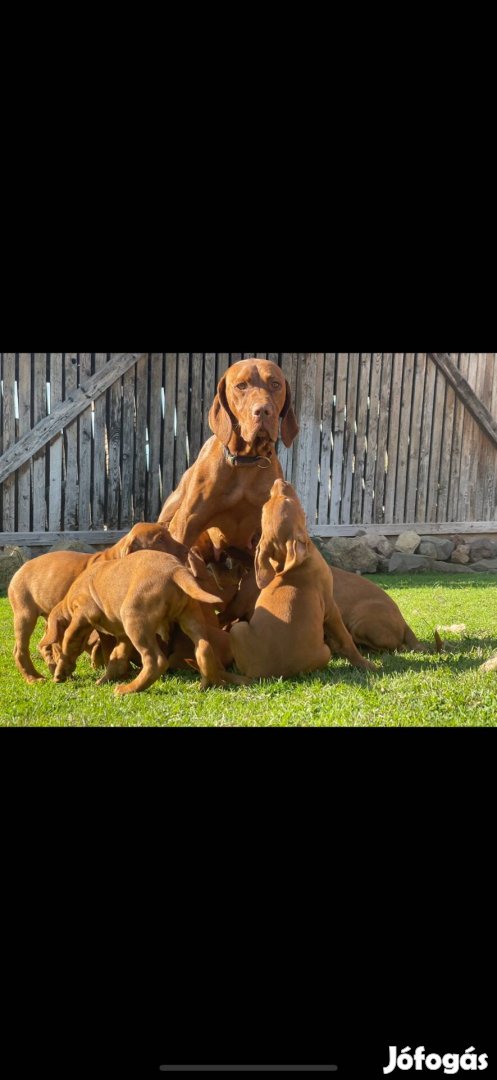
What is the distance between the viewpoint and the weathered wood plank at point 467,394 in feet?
31.7

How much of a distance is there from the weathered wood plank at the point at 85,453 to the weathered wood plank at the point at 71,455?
0.14ft

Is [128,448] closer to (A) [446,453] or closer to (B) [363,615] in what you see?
(A) [446,453]

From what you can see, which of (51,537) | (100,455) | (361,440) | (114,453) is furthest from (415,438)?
(51,537)

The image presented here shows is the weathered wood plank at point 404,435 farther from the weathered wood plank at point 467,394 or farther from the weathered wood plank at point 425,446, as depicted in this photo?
the weathered wood plank at point 467,394

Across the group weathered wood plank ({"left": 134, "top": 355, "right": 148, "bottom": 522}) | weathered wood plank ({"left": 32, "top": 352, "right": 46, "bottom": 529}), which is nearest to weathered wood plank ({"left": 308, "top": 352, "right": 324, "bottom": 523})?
weathered wood plank ({"left": 134, "top": 355, "right": 148, "bottom": 522})

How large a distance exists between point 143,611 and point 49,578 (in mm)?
982

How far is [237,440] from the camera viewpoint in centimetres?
492

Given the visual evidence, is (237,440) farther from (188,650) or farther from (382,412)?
(382,412)

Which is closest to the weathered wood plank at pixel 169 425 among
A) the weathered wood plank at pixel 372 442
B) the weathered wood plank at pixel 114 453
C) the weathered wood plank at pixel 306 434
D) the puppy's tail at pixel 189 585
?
the weathered wood plank at pixel 114 453

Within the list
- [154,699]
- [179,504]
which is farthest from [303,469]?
[154,699]

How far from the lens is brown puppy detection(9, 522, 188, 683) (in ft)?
15.5

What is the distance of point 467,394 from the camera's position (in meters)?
10.1

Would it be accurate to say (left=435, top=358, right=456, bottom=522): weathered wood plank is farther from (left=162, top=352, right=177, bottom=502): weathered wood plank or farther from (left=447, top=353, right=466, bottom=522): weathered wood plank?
(left=162, top=352, right=177, bottom=502): weathered wood plank

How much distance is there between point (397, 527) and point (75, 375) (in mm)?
3697
